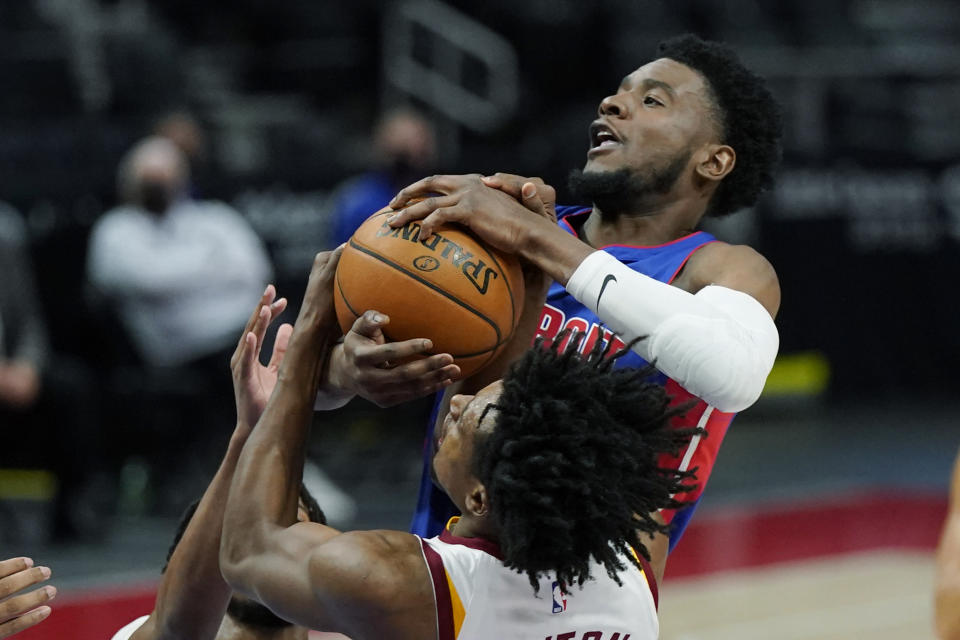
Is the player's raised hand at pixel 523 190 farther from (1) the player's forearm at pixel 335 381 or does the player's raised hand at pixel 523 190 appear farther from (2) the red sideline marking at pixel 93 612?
(2) the red sideline marking at pixel 93 612

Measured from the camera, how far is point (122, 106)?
8328mm

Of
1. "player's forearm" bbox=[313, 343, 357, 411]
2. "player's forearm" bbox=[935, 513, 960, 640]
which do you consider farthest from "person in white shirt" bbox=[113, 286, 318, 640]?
"player's forearm" bbox=[935, 513, 960, 640]

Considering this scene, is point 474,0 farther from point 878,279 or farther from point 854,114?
point 878,279

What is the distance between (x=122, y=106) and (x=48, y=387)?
2487 mm

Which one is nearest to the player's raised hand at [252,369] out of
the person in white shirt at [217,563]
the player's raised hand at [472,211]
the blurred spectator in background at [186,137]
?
the person in white shirt at [217,563]

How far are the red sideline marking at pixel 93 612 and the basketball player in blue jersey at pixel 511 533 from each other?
10.1ft

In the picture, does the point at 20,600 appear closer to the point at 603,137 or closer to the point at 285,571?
the point at 285,571

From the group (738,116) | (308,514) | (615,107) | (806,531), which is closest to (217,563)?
(308,514)

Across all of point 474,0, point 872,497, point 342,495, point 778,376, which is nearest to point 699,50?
point 342,495

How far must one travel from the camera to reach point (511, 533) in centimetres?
245

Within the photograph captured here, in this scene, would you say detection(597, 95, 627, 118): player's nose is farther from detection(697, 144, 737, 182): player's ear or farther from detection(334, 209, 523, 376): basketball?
detection(334, 209, 523, 376): basketball

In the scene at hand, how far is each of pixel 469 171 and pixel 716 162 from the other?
15.0 ft

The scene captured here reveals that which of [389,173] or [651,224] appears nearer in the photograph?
[651,224]

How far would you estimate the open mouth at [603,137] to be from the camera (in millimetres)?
3346
